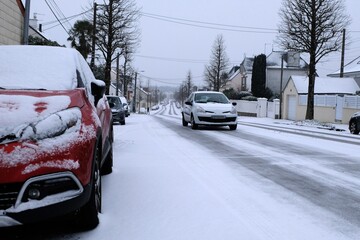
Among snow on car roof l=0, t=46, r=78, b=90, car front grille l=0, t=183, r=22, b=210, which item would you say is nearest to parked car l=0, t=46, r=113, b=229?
car front grille l=0, t=183, r=22, b=210

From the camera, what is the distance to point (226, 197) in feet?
16.1

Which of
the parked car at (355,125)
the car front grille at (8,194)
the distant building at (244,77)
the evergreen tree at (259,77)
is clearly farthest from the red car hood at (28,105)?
the distant building at (244,77)

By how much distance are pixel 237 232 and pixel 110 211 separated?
135 centimetres

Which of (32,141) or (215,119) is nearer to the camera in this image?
(32,141)

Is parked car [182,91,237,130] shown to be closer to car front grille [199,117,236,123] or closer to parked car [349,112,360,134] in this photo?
car front grille [199,117,236,123]

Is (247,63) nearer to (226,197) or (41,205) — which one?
(226,197)

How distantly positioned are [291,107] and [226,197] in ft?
114

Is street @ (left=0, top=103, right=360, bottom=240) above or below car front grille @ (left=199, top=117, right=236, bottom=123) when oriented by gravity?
below

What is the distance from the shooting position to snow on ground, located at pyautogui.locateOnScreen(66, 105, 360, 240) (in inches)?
143

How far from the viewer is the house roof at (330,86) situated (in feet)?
120

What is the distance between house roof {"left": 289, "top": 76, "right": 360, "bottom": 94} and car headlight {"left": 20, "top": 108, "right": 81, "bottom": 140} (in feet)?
116

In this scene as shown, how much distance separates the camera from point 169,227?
12.3ft

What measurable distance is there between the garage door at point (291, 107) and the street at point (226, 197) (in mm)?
29777

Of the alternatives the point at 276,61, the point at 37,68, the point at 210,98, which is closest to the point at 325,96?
the point at 210,98
